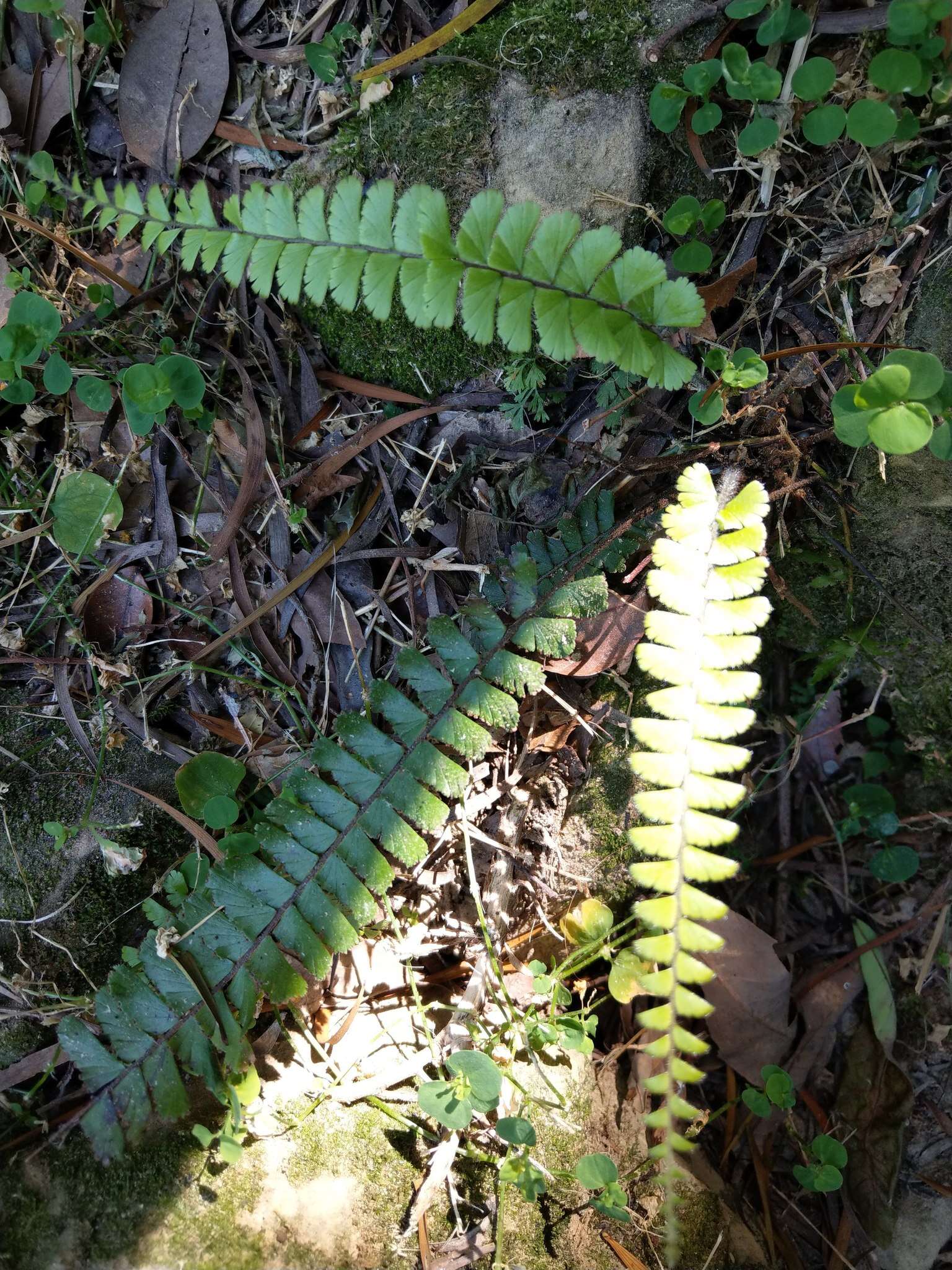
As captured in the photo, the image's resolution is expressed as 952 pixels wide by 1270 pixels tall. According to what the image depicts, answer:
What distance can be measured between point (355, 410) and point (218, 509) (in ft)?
1.92

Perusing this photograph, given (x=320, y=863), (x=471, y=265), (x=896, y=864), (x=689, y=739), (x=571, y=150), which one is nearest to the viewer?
(x=689, y=739)

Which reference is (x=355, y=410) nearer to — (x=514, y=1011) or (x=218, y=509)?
(x=218, y=509)

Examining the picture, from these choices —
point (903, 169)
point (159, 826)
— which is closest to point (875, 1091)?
point (159, 826)

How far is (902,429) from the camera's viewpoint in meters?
2.07

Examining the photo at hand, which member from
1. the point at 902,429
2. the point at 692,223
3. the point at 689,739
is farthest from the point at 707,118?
the point at 689,739

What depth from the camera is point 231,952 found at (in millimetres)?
2344

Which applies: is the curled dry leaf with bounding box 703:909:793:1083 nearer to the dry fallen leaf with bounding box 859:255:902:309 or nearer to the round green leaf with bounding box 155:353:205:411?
the dry fallen leaf with bounding box 859:255:902:309

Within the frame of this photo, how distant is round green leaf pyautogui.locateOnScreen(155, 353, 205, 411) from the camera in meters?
2.69

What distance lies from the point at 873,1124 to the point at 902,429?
229cm

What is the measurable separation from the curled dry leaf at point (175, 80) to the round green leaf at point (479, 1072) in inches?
117

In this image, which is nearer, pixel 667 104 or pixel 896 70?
pixel 896 70

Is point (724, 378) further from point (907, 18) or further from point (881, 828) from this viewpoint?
point (881, 828)

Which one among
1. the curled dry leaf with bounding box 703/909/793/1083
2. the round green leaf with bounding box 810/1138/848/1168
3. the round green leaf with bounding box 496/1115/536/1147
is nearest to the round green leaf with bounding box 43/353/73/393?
the round green leaf with bounding box 496/1115/536/1147

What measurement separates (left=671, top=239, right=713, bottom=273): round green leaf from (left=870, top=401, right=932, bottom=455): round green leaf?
2.27ft
